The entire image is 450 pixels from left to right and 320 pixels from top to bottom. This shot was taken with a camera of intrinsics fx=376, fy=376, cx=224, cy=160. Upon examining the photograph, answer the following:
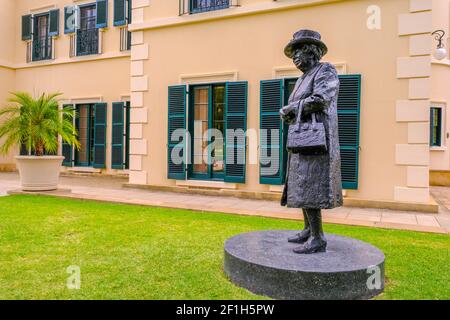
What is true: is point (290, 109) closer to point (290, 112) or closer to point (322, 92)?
point (290, 112)

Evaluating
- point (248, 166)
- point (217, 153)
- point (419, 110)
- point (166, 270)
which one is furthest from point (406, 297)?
point (217, 153)

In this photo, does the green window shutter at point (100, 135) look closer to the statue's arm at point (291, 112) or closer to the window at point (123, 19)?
the window at point (123, 19)

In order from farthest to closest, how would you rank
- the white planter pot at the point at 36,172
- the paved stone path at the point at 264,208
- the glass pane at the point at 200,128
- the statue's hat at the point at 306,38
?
the glass pane at the point at 200,128 < the white planter pot at the point at 36,172 < the paved stone path at the point at 264,208 < the statue's hat at the point at 306,38

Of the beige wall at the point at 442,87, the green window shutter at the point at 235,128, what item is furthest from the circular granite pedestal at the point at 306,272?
the beige wall at the point at 442,87

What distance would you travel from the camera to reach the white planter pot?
8188 mm

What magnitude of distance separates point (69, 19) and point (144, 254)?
38.1ft

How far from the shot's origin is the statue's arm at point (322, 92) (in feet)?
10.2

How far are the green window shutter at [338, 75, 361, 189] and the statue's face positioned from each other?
4.30 meters

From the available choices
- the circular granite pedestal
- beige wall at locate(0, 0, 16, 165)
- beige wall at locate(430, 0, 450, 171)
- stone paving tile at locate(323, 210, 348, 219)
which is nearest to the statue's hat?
the circular granite pedestal

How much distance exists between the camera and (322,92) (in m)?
3.12

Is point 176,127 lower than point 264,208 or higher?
higher

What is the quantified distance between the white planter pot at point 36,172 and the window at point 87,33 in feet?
18.5

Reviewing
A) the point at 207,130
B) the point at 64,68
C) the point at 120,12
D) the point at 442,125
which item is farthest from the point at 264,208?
the point at 64,68

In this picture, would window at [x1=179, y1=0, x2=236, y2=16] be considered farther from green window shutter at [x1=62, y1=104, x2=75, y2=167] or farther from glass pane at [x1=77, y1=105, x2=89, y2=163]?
green window shutter at [x1=62, y1=104, x2=75, y2=167]
